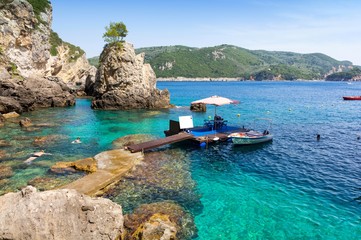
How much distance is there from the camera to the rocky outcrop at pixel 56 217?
9.93 metres

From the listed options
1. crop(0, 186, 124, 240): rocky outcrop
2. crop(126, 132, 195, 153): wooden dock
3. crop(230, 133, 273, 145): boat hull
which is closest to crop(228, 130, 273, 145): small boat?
crop(230, 133, 273, 145): boat hull

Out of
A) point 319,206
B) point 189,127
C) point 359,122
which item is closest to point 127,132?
point 189,127

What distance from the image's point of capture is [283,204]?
639 inches

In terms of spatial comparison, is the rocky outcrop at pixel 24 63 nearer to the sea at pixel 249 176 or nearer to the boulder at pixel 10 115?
the boulder at pixel 10 115

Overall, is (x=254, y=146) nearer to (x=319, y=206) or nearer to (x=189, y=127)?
(x=189, y=127)

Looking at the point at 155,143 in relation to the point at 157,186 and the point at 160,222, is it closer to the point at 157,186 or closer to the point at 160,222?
the point at 157,186

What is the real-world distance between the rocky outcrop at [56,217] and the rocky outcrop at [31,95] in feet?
136

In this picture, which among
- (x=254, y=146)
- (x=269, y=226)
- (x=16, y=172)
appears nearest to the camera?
(x=269, y=226)

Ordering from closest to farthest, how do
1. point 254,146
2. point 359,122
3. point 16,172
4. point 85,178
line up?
point 85,178 → point 16,172 → point 254,146 → point 359,122

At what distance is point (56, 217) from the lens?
10.4 metres

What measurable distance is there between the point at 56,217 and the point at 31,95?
49728 millimetres

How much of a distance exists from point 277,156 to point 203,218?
14.1 meters

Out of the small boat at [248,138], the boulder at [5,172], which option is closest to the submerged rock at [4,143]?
the boulder at [5,172]

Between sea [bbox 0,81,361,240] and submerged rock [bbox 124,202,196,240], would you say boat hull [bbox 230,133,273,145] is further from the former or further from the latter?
submerged rock [bbox 124,202,196,240]
